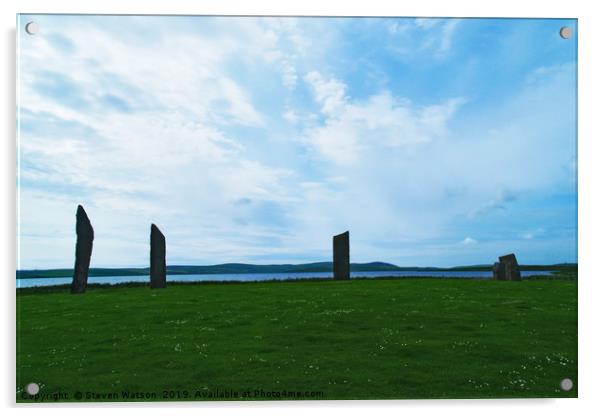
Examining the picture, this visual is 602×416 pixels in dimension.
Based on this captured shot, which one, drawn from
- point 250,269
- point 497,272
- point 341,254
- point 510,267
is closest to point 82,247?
point 250,269

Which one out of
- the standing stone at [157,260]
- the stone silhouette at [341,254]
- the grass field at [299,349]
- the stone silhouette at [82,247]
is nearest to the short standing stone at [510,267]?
the grass field at [299,349]

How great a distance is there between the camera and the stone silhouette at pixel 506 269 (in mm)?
10433

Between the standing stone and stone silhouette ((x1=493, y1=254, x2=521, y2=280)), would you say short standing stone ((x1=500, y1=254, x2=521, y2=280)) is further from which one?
the standing stone

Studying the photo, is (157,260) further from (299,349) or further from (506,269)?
(506,269)

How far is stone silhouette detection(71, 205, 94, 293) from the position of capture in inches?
387

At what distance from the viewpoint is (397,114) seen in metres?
10.0

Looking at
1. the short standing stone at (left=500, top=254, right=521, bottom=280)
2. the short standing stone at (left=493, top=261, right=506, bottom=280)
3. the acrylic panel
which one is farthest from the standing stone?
the short standing stone at (left=500, top=254, right=521, bottom=280)

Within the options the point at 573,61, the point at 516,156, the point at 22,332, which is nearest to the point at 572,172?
the point at 516,156

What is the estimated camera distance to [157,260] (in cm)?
1085

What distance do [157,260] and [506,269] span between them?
8993 millimetres

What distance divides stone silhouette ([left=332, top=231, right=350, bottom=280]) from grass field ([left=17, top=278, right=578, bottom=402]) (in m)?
1.09

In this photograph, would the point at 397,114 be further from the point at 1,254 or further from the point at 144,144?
the point at 1,254

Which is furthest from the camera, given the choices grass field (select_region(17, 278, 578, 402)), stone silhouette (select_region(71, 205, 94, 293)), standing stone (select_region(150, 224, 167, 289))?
standing stone (select_region(150, 224, 167, 289))

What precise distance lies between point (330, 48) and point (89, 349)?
846 centimetres
